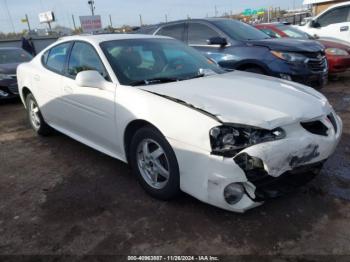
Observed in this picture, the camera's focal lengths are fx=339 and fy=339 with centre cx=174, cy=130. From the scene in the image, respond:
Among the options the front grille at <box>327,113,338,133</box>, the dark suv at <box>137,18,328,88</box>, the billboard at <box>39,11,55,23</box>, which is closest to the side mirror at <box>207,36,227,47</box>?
the dark suv at <box>137,18,328,88</box>

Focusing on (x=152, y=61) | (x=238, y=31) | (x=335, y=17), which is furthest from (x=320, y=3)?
(x=152, y=61)

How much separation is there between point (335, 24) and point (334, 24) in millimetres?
28

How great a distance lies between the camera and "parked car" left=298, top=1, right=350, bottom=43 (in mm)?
9961

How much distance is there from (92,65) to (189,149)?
175 centimetres

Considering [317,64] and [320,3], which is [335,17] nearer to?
[317,64]

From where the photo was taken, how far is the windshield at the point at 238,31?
662 cm

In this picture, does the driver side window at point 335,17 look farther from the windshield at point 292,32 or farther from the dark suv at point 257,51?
the dark suv at point 257,51

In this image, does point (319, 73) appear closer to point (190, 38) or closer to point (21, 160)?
point (190, 38)

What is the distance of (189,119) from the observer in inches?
104

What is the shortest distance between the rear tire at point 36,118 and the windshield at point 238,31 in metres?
3.77

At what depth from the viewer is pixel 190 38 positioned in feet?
23.5

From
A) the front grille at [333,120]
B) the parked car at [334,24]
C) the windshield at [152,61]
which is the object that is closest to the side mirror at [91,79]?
the windshield at [152,61]

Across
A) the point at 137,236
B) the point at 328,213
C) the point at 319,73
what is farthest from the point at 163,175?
the point at 319,73

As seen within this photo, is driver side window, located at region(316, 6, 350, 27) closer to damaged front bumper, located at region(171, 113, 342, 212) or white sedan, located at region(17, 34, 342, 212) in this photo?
white sedan, located at region(17, 34, 342, 212)
